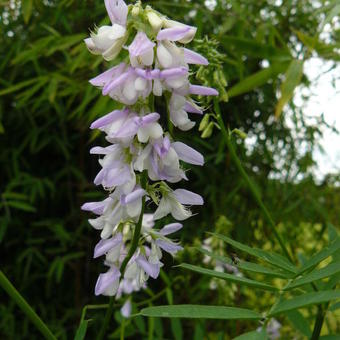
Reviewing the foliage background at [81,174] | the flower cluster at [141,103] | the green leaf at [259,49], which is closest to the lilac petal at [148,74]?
the flower cluster at [141,103]

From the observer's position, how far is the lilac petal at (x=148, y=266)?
740 mm

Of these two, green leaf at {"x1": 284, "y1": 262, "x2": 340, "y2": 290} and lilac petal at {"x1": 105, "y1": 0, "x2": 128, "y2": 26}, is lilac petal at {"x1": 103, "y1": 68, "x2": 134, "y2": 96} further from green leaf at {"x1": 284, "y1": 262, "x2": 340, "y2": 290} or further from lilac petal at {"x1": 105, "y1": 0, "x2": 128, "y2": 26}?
green leaf at {"x1": 284, "y1": 262, "x2": 340, "y2": 290}

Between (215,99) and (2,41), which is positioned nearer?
(215,99)

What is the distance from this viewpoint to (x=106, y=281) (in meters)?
0.74

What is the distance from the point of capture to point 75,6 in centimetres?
172

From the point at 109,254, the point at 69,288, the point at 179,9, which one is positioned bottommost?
the point at 69,288

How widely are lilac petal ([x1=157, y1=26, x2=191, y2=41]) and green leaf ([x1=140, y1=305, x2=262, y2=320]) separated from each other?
291mm

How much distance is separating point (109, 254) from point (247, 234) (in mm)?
1047

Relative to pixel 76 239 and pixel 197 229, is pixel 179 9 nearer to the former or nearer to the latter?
pixel 197 229

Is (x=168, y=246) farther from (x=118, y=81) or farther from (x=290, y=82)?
(x=290, y=82)

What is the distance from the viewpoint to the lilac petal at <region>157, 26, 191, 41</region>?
607 millimetres

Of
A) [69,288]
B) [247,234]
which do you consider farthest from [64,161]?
[247,234]

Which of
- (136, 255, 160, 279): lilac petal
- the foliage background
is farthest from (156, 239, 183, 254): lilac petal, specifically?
the foliage background

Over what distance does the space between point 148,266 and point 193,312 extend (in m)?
0.21
